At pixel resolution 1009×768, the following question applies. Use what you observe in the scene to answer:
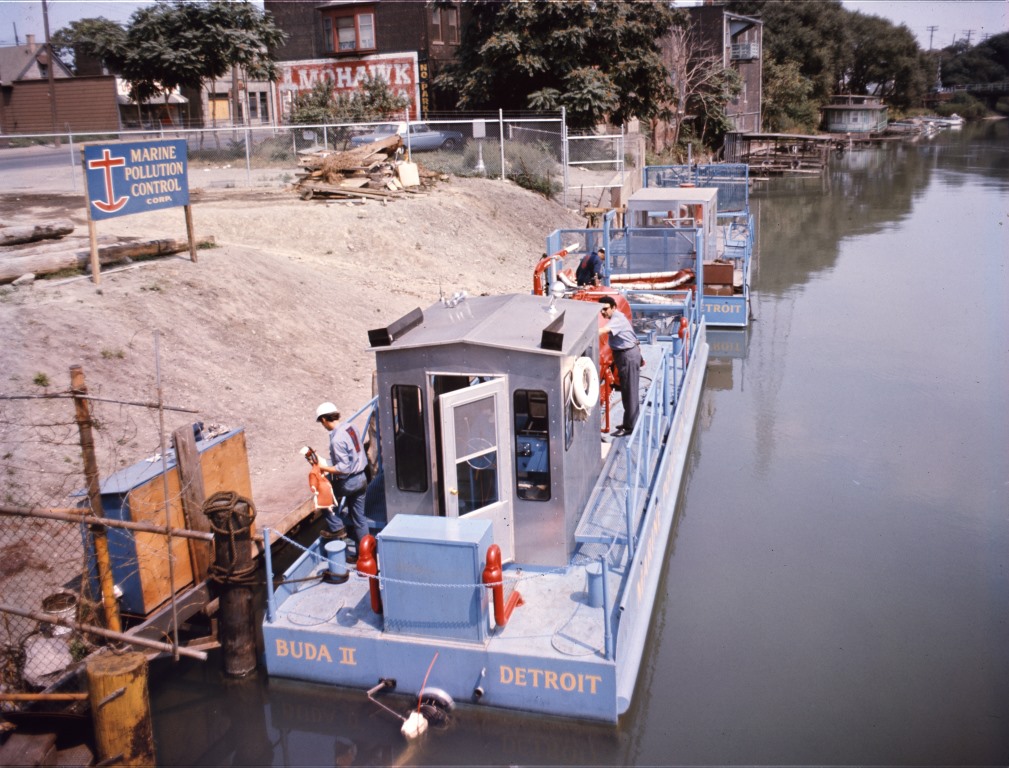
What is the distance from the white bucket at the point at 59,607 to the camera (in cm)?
870

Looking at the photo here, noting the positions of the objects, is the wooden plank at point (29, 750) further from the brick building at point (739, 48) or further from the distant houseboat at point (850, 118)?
the distant houseboat at point (850, 118)

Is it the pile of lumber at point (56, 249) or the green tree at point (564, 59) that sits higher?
the green tree at point (564, 59)

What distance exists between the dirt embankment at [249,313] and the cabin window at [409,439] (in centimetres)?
218

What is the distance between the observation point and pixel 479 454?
883 centimetres

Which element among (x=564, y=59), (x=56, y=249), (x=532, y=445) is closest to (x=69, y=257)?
(x=56, y=249)

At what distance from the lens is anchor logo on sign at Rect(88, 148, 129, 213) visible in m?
14.3

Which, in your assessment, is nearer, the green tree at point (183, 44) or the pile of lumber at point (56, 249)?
the pile of lumber at point (56, 249)

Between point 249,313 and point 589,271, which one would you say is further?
point 589,271

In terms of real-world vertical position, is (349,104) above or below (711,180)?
above

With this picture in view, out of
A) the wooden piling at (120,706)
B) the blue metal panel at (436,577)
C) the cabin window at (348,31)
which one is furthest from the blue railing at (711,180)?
the wooden piling at (120,706)

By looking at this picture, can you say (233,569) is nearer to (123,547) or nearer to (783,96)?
(123,547)

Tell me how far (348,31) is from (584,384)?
40867mm

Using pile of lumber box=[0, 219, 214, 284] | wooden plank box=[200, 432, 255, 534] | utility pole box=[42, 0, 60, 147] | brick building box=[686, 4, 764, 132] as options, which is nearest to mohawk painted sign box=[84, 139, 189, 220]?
pile of lumber box=[0, 219, 214, 284]

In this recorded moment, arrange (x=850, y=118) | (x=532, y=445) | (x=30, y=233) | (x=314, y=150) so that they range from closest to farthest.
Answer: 1. (x=532, y=445)
2. (x=30, y=233)
3. (x=314, y=150)
4. (x=850, y=118)
